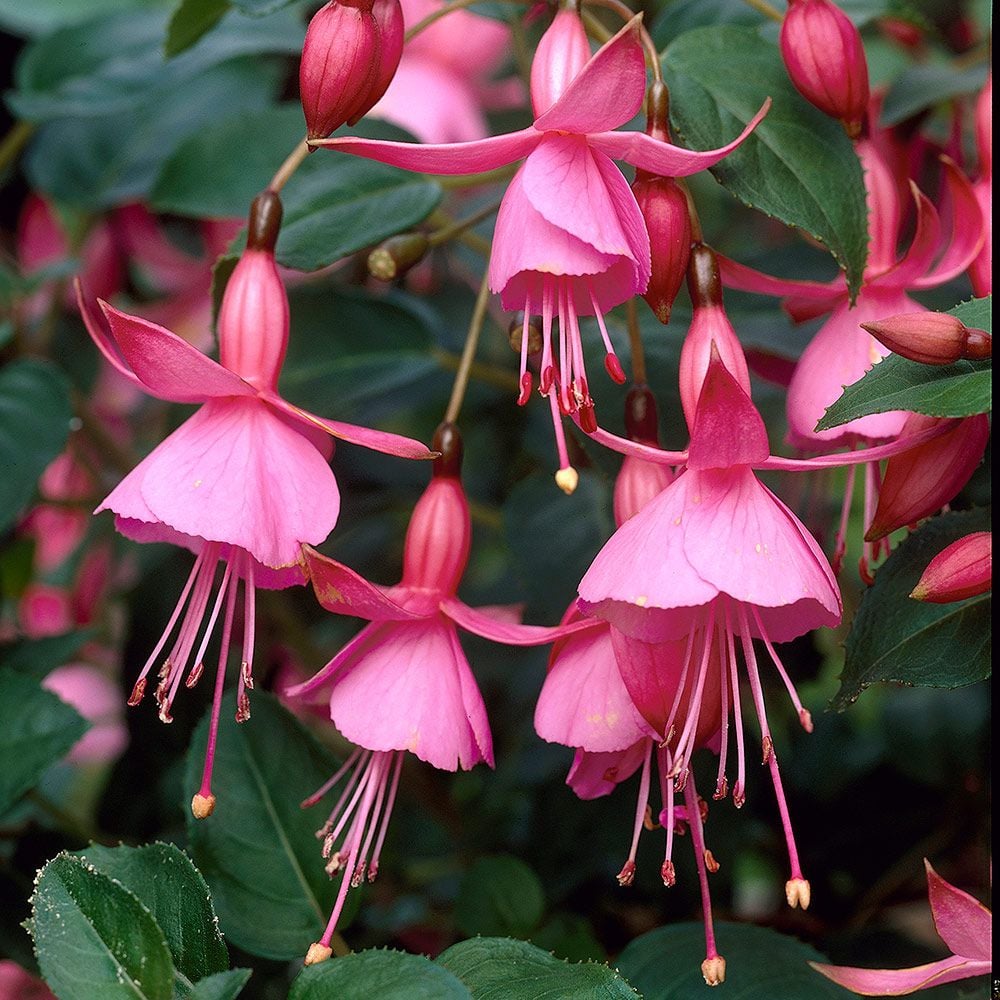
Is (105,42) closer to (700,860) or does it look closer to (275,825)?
(275,825)

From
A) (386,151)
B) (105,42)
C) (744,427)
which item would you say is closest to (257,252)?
(386,151)

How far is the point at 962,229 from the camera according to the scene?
0.68 m

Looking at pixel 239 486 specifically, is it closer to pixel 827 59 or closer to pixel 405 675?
pixel 405 675

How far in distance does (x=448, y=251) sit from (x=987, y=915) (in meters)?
0.96

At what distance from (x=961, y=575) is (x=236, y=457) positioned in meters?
0.34

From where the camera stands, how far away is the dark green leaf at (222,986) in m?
0.50

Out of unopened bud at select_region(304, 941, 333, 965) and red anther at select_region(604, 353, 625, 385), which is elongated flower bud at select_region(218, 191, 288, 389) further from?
unopened bud at select_region(304, 941, 333, 965)

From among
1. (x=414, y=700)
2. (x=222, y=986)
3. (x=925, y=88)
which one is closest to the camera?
(x=222, y=986)

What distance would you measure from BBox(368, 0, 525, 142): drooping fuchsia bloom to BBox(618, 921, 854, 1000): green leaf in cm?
66

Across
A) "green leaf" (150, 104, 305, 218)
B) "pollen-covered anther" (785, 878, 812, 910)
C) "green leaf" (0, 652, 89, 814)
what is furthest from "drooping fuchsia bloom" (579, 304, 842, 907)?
"green leaf" (150, 104, 305, 218)

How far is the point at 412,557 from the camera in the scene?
679 mm

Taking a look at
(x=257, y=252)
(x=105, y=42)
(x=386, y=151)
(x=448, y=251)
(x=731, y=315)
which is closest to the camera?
(x=386, y=151)

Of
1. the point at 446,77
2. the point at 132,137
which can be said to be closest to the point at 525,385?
the point at 446,77

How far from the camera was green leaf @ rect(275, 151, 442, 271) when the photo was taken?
743 mm
